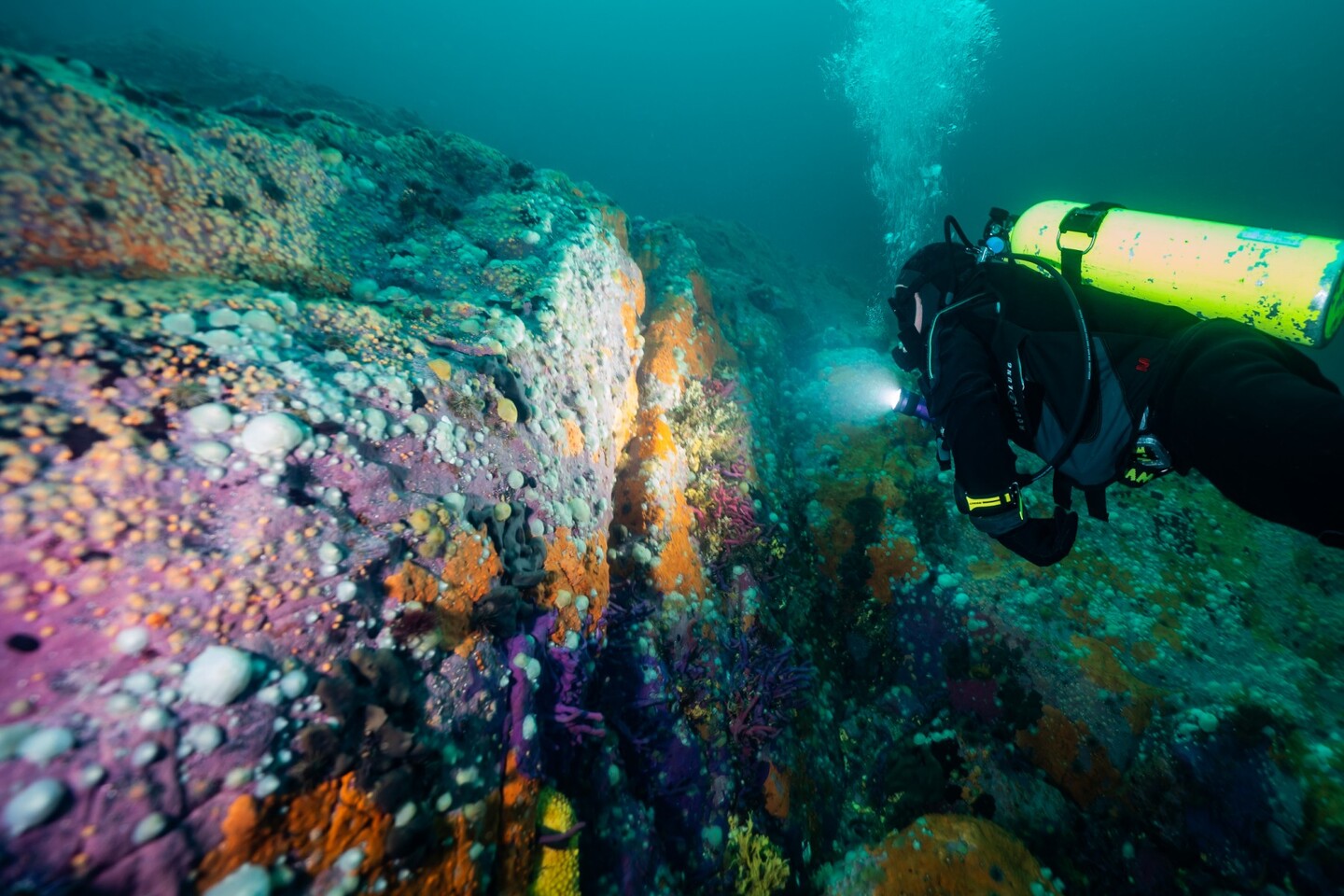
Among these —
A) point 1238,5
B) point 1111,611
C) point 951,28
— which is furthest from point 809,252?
point 1238,5

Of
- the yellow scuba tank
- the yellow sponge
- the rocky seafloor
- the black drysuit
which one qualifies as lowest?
the yellow sponge

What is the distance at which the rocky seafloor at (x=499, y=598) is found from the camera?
171cm

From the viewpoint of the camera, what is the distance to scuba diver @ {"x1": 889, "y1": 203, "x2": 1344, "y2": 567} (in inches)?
74.6

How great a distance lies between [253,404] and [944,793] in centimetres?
567

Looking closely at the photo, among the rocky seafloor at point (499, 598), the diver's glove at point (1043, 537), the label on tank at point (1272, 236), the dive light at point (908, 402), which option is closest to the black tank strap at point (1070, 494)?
the diver's glove at point (1043, 537)

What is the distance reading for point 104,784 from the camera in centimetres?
146

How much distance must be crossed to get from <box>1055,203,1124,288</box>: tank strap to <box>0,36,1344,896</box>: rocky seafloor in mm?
3284

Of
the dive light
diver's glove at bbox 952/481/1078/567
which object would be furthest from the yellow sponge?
the dive light

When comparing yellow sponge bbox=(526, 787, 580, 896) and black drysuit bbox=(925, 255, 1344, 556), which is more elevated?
black drysuit bbox=(925, 255, 1344, 556)

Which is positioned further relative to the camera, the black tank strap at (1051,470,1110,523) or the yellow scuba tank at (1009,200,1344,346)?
the black tank strap at (1051,470,1110,523)

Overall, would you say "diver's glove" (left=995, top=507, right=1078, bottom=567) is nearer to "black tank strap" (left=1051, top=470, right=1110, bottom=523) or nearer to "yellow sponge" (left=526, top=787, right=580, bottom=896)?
"black tank strap" (left=1051, top=470, right=1110, bottom=523)

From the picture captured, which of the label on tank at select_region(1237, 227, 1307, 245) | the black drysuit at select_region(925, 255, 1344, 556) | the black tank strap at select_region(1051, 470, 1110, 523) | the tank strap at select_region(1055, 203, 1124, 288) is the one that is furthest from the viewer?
the tank strap at select_region(1055, 203, 1124, 288)

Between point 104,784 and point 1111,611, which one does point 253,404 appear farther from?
point 1111,611

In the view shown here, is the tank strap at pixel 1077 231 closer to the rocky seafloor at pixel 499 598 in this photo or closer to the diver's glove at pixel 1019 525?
the diver's glove at pixel 1019 525
